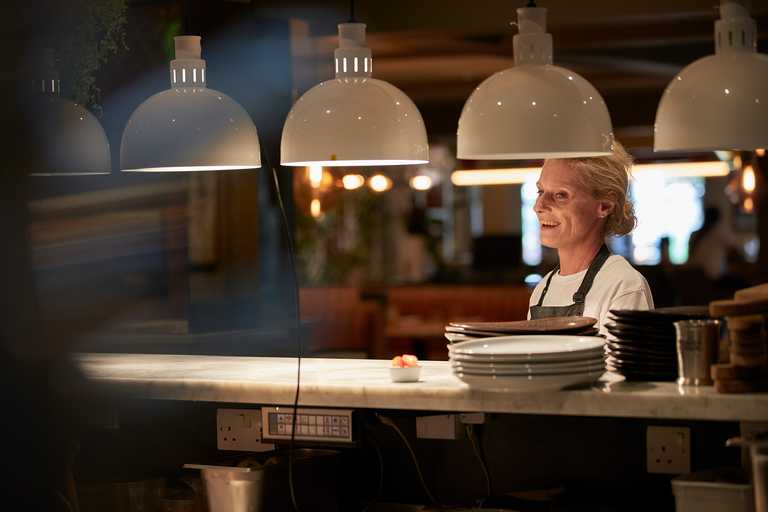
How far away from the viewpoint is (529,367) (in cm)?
268

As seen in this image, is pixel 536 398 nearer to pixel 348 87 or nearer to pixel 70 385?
pixel 348 87

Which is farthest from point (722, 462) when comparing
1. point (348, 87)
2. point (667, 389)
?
point (348, 87)

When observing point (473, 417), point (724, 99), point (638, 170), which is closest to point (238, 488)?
point (473, 417)

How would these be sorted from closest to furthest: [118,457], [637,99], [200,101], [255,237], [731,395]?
1. [731,395]
2. [200,101]
3. [118,457]
4. [255,237]
5. [637,99]

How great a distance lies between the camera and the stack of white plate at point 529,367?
2.68 metres

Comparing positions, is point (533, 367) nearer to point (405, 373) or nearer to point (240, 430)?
point (405, 373)

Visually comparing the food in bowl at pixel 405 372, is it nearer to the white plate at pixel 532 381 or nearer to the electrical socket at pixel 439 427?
the electrical socket at pixel 439 427

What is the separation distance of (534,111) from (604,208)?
4.34 feet

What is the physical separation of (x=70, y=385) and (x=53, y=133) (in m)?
1.54

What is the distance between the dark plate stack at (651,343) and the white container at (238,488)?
3.16 feet

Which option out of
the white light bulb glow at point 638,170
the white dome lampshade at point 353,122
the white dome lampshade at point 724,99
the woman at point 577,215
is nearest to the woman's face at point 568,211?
the woman at point 577,215

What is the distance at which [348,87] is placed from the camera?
9.91 feet

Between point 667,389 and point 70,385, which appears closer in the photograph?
point 70,385

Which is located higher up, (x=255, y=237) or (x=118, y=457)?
(x=255, y=237)
